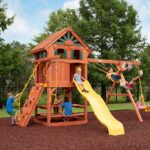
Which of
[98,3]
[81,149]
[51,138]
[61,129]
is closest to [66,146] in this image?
[81,149]

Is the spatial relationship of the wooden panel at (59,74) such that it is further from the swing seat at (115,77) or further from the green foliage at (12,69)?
the green foliage at (12,69)

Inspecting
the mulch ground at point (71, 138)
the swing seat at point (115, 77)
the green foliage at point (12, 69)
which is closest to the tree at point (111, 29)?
the green foliage at point (12, 69)

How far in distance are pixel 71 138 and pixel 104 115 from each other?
229 cm

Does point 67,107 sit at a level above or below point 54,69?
below

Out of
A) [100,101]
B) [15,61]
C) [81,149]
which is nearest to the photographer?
[81,149]

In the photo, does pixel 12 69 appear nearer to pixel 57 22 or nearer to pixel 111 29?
pixel 111 29

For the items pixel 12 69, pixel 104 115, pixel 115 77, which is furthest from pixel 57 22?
pixel 104 115

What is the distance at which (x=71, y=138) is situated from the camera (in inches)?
379

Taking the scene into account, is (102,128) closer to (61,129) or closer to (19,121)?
(61,129)

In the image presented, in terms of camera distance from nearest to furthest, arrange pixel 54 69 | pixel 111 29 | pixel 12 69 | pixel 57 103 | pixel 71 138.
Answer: pixel 71 138, pixel 54 69, pixel 57 103, pixel 12 69, pixel 111 29

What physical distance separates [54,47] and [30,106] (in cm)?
239

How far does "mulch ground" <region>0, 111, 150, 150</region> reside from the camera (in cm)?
834

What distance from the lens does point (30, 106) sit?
12680 mm

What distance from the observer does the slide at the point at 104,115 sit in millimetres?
10422
